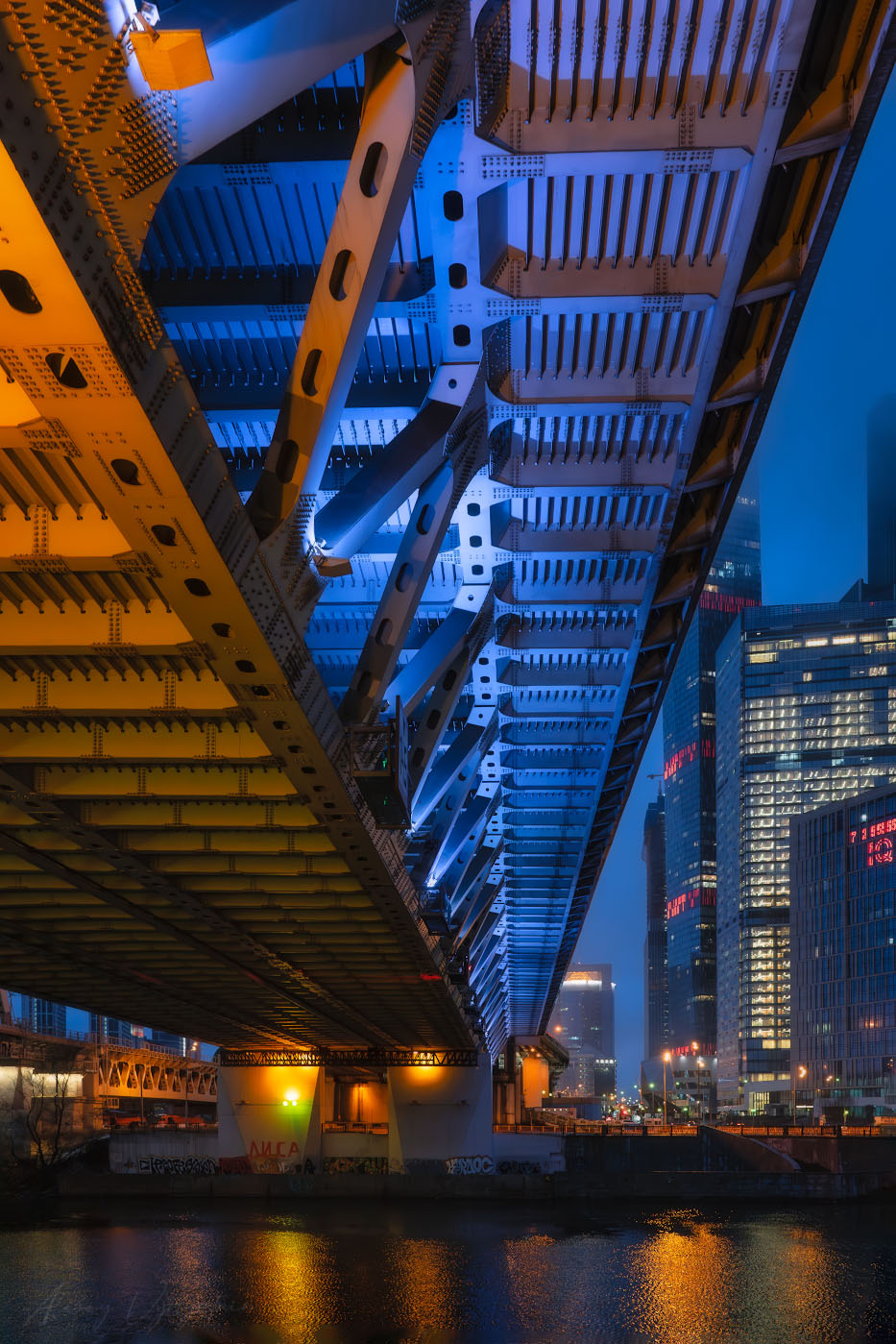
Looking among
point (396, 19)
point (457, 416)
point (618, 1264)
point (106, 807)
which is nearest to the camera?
point (396, 19)

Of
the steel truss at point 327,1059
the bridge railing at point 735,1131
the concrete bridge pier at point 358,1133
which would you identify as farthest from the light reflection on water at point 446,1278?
the bridge railing at point 735,1131

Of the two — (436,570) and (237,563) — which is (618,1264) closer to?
(436,570)

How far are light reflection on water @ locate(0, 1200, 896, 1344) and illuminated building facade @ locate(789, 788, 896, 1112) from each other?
9462 centimetres

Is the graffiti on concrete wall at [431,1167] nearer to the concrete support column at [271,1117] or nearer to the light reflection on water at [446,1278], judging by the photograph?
the concrete support column at [271,1117]

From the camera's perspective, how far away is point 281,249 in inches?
534

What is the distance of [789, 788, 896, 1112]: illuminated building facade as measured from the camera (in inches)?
5782

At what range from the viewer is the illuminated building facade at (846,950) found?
14688cm

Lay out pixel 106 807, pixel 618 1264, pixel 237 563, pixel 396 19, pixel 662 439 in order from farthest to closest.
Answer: pixel 618 1264, pixel 106 807, pixel 662 439, pixel 237 563, pixel 396 19

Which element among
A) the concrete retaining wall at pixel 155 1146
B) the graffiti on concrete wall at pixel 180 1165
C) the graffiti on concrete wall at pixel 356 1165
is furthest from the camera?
the concrete retaining wall at pixel 155 1146

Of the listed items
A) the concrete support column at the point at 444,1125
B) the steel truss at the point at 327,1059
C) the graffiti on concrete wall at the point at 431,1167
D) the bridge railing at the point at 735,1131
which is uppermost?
the steel truss at the point at 327,1059

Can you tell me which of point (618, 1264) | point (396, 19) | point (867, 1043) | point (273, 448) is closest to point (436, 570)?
point (273, 448)

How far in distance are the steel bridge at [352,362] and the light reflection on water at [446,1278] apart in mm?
11715

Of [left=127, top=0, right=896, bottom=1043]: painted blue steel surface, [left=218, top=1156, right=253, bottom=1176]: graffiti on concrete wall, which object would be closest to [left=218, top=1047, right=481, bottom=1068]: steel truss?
[left=218, top=1156, right=253, bottom=1176]: graffiti on concrete wall

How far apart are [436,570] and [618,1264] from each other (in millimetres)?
28853
